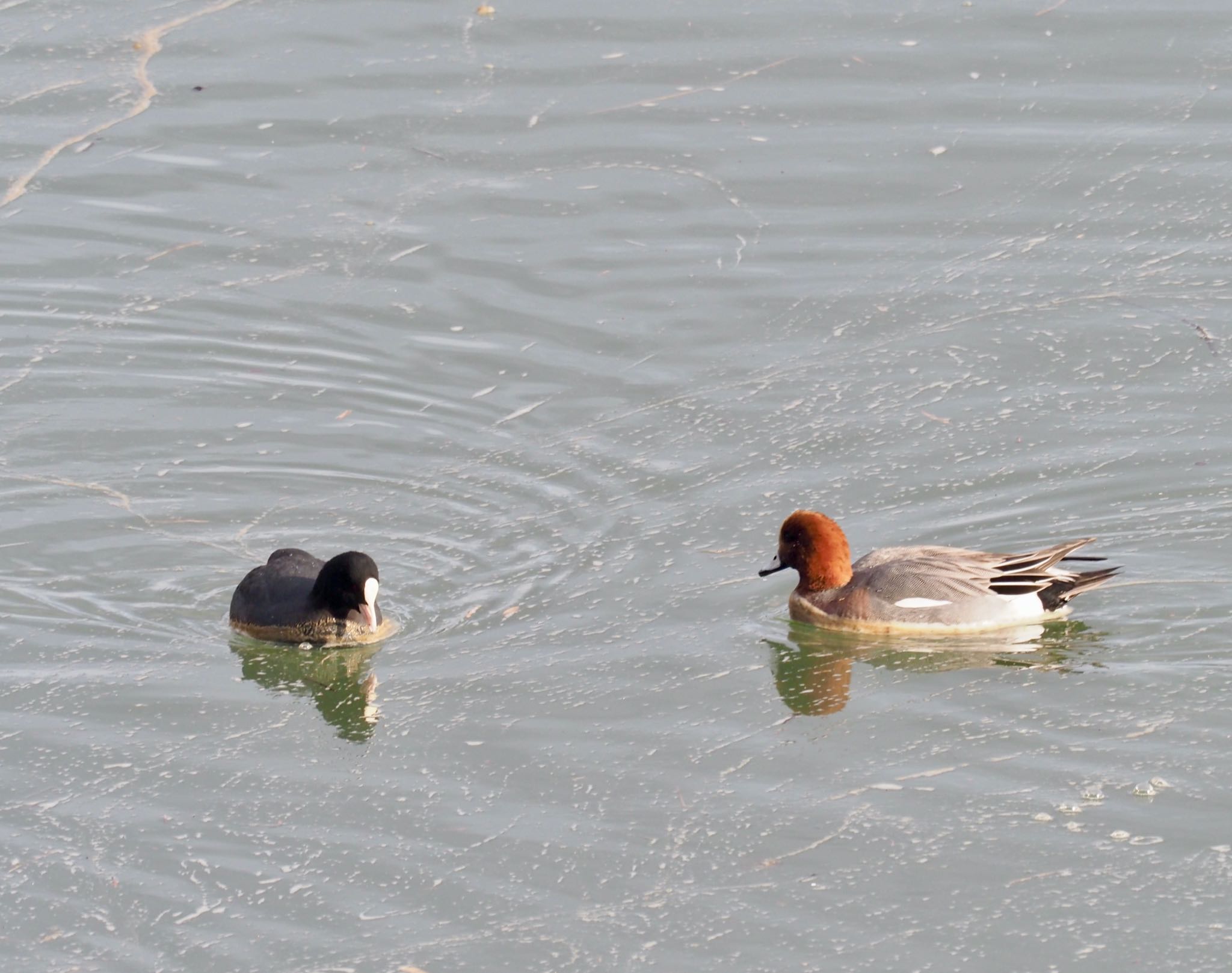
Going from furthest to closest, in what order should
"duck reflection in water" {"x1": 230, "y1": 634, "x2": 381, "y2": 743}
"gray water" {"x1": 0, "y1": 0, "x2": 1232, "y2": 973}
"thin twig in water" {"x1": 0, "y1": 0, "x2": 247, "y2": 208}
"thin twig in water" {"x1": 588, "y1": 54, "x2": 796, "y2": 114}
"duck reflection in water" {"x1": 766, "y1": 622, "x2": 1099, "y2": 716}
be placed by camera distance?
"thin twig in water" {"x1": 588, "y1": 54, "x2": 796, "y2": 114}
"thin twig in water" {"x1": 0, "y1": 0, "x2": 247, "y2": 208}
"duck reflection in water" {"x1": 766, "y1": 622, "x2": 1099, "y2": 716}
"duck reflection in water" {"x1": 230, "y1": 634, "x2": 381, "y2": 743}
"gray water" {"x1": 0, "y1": 0, "x2": 1232, "y2": 973}

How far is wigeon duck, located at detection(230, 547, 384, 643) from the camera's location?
9.28m

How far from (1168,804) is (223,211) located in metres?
7.73

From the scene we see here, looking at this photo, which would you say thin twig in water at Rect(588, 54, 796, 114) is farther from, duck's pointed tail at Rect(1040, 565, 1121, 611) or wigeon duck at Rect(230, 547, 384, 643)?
duck's pointed tail at Rect(1040, 565, 1121, 611)

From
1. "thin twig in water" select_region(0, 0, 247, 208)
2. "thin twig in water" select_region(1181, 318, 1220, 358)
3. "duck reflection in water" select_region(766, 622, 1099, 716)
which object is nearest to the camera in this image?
"duck reflection in water" select_region(766, 622, 1099, 716)

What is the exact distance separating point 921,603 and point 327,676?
8.56 ft

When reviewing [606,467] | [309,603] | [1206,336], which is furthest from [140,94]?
[1206,336]

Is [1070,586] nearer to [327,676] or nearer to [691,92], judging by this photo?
[327,676]

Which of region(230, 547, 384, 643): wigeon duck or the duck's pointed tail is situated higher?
region(230, 547, 384, 643): wigeon duck

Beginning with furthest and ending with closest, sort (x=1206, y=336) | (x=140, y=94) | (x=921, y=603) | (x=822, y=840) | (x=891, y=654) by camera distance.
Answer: (x=140, y=94), (x=1206, y=336), (x=921, y=603), (x=891, y=654), (x=822, y=840)

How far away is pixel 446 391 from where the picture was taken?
11.4m

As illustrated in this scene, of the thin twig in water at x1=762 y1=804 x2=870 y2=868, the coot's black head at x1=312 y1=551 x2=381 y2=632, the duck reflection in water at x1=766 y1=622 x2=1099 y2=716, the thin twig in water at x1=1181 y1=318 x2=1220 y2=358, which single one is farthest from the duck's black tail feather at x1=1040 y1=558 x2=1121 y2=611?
the coot's black head at x1=312 y1=551 x2=381 y2=632

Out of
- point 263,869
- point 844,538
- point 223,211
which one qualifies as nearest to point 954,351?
point 844,538

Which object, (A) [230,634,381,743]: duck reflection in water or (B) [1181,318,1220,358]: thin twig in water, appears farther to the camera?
(B) [1181,318,1220,358]: thin twig in water

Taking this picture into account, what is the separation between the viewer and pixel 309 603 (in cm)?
945
